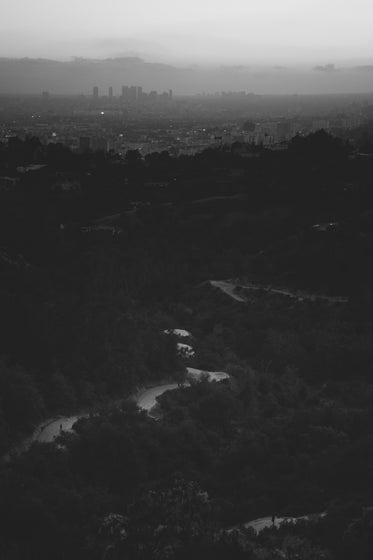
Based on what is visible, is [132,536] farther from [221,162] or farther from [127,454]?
[221,162]

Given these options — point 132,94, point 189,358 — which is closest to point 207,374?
point 189,358

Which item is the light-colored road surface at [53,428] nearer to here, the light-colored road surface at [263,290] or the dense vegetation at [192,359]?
the dense vegetation at [192,359]

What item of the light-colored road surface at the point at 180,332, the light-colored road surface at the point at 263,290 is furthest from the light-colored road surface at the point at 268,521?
the light-colored road surface at the point at 263,290

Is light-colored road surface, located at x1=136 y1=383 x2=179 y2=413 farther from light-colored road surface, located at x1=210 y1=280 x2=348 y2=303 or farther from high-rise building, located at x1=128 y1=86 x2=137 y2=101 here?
high-rise building, located at x1=128 y1=86 x2=137 y2=101

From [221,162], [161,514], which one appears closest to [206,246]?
[221,162]

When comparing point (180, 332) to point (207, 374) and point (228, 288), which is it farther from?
point (228, 288)

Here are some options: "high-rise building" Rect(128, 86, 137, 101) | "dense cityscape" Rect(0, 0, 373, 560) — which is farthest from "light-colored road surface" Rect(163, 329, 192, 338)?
"high-rise building" Rect(128, 86, 137, 101)
